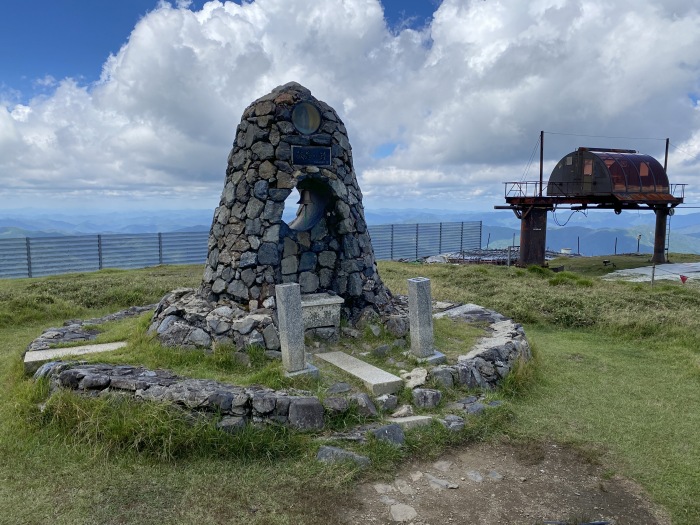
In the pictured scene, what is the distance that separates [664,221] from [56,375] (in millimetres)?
32500

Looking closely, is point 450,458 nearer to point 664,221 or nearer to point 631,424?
point 631,424

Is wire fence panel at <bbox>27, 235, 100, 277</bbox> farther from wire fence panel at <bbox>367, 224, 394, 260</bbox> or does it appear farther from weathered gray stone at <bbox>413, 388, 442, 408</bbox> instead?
weathered gray stone at <bbox>413, 388, 442, 408</bbox>

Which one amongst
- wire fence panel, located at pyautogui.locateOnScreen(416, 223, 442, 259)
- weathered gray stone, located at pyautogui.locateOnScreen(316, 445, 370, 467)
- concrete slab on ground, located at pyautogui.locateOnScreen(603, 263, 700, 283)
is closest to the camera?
weathered gray stone, located at pyautogui.locateOnScreen(316, 445, 370, 467)

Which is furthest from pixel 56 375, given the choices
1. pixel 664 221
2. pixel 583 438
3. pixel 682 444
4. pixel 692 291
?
pixel 664 221

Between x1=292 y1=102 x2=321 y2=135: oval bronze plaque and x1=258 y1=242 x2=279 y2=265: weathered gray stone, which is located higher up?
x1=292 y1=102 x2=321 y2=135: oval bronze plaque

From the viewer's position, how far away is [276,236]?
10.4m

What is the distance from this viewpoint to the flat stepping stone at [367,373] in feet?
27.9

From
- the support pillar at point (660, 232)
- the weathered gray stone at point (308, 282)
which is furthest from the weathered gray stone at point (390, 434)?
the support pillar at point (660, 232)

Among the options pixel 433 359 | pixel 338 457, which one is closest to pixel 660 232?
pixel 433 359

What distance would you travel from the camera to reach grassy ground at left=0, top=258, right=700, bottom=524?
227 inches

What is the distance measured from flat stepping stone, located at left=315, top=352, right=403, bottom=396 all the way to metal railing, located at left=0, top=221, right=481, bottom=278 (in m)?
27.9

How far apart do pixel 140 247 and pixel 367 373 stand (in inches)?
1731

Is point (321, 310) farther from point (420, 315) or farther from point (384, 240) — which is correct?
point (384, 240)

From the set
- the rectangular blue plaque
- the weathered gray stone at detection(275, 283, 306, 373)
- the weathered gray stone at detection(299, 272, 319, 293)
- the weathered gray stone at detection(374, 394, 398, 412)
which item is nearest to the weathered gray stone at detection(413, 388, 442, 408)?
the weathered gray stone at detection(374, 394, 398, 412)
